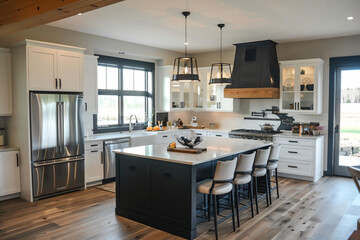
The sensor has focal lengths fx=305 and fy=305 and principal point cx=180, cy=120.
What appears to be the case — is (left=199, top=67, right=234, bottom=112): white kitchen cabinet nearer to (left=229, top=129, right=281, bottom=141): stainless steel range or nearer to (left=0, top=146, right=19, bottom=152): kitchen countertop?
(left=229, top=129, right=281, bottom=141): stainless steel range

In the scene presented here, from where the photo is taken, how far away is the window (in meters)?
6.58

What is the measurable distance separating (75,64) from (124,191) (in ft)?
8.12

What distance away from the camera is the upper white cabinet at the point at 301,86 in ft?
20.6

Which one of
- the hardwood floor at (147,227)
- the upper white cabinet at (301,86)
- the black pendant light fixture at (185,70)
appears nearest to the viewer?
the hardwood floor at (147,227)

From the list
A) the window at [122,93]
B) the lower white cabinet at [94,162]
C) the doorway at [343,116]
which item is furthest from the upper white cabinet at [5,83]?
the doorway at [343,116]

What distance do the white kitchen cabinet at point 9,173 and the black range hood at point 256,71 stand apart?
180 inches

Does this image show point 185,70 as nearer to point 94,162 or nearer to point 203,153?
point 203,153

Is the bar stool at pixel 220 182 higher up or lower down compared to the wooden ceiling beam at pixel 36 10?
lower down

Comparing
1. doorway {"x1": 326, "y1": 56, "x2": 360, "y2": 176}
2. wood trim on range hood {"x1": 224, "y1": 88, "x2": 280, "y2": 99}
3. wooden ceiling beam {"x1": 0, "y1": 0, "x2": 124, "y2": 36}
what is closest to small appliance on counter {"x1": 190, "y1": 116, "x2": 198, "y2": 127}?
wood trim on range hood {"x1": 224, "y1": 88, "x2": 280, "y2": 99}

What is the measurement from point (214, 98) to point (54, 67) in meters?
4.06

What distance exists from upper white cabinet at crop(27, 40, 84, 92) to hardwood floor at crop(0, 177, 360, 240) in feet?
6.12

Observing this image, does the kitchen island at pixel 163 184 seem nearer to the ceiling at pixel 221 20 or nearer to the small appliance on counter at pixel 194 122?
the ceiling at pixel 221 20

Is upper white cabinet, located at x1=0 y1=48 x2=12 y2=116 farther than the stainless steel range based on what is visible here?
No

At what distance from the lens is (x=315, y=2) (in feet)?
13.5
